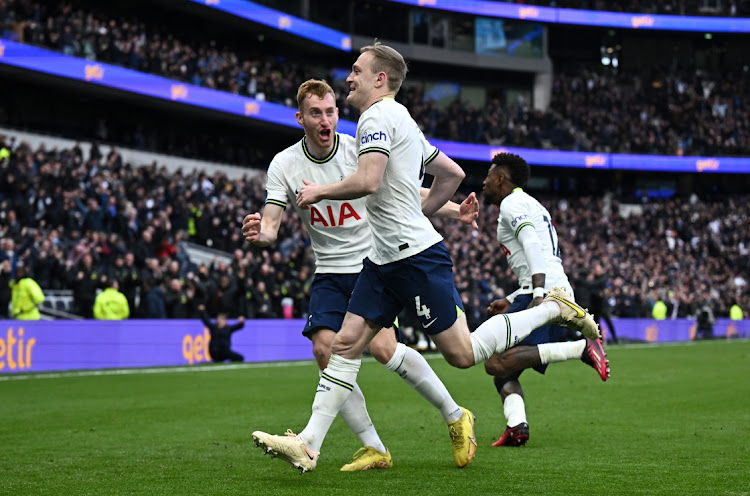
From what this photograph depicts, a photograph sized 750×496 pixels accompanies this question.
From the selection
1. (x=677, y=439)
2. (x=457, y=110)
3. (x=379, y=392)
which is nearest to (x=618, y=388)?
(x=379, y=392)

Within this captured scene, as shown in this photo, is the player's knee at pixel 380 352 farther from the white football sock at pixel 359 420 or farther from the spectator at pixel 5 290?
the spectator at pixel 5 290

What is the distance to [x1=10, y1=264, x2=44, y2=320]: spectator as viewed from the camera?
1831 cm

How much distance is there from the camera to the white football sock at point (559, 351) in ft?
25.5

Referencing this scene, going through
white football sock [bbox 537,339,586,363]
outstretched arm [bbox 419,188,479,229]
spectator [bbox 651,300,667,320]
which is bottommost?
spectator [bbox 651,300,667,320]

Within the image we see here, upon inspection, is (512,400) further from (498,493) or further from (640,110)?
(640,110)

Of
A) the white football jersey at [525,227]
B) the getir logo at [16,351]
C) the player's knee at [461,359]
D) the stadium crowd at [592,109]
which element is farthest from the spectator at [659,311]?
the player's knee at [461,359]

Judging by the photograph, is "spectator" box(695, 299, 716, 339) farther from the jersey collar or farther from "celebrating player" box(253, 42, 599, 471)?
"celebrating player" box(253, 42, 599, 471)

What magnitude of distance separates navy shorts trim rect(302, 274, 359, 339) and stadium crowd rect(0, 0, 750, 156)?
112 ft

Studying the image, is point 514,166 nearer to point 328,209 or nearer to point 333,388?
point 328,209

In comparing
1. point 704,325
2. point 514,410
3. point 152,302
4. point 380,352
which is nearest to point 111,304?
point 152,302

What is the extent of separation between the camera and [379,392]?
45.3ft

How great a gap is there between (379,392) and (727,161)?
45.6 meters

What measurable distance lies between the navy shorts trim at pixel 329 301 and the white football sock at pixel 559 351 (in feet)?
6.12

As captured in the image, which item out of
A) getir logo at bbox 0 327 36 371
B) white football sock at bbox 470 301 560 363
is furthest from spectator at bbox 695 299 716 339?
white football sock at bbox 470 301 560 363
